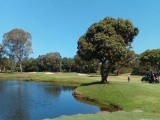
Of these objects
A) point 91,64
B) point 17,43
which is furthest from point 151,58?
point 17,43

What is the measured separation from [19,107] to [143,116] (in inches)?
597

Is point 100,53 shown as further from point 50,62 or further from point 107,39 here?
point 50,62

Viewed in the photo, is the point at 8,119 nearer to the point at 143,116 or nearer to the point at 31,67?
the point at 143,116

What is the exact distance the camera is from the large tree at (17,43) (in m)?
84.9

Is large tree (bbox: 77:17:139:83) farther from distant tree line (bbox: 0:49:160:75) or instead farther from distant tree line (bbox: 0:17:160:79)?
distant tree line (bbox: 0:49:160:75)

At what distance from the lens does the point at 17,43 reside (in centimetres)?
8612

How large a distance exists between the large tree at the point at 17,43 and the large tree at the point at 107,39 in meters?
49.1

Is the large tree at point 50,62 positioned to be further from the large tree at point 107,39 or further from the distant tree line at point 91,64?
the large tree at point 107,39

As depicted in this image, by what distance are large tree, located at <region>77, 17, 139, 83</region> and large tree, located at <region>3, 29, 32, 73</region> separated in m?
49.1

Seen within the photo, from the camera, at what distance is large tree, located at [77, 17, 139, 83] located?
37.2 metres

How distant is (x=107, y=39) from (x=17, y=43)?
57153 mm

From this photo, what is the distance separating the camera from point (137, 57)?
10556 centimetres

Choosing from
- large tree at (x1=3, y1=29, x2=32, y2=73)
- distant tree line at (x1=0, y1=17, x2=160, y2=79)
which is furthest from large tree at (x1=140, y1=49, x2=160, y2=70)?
large tree at (x1=3, y1=29, x2=32, y2=73)

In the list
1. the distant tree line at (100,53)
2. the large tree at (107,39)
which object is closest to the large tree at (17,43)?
the distant tree line at (100,53)
